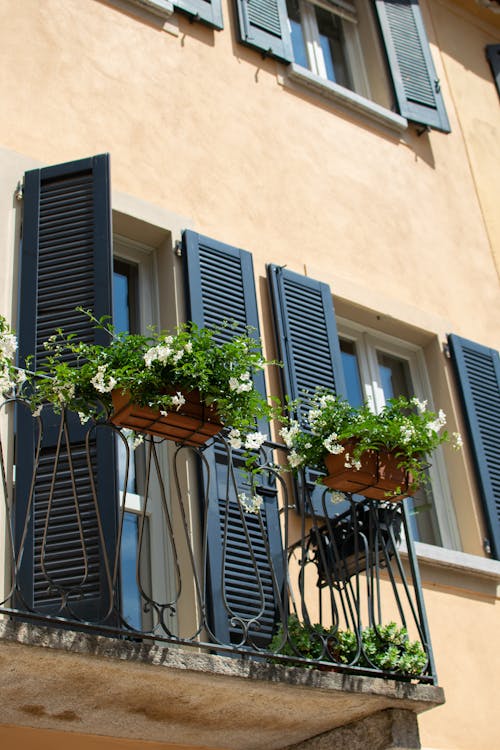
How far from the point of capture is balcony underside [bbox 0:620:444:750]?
4672mm

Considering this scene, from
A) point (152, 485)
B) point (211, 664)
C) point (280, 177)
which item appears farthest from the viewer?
point (280, 177)

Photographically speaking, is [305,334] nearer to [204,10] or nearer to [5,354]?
[204,10]

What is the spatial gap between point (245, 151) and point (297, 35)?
6.22ft

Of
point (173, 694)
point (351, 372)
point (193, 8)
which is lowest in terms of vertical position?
point (173, 694)

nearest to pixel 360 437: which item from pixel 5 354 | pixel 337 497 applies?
pixel 337 497

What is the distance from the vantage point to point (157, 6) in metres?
8.03

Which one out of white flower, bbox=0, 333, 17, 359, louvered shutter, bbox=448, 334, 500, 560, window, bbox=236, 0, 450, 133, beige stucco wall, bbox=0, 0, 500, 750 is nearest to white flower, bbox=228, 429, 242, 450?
white flower, bbox=0, 333, 17, 359

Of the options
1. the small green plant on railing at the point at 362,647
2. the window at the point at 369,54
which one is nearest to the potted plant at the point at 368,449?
the small green plant on railing at the point at 362,647

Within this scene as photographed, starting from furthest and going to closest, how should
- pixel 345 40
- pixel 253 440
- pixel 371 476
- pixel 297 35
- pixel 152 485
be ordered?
pixel 345 40 → pixel 297 35 → pixel 152 485 → pixel 371 476 → pixel 253 440

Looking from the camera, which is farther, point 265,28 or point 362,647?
point 265,28

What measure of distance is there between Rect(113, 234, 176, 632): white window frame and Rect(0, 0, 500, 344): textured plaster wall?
1.12ft

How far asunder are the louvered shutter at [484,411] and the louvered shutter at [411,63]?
202 cm

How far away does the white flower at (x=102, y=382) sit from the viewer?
5.22 metres

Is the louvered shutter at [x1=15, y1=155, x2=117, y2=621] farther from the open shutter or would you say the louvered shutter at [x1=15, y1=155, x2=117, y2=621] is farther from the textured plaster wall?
the open shutter
